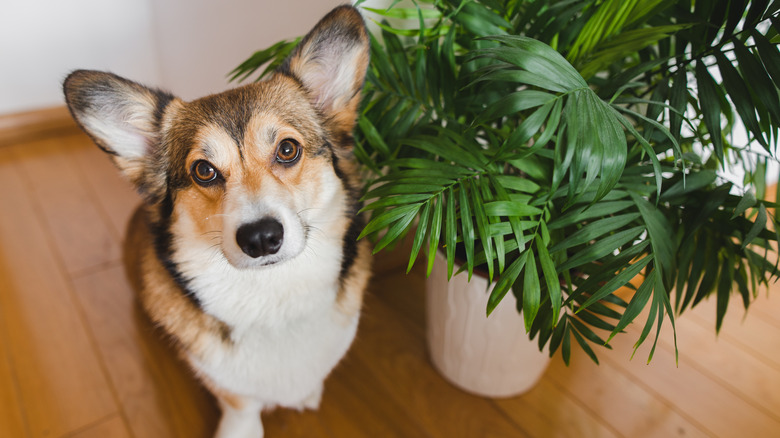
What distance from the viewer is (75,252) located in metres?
2.08

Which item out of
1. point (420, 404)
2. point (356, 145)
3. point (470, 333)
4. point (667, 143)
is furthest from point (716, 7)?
point (420, 404)

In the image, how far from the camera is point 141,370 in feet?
5.29

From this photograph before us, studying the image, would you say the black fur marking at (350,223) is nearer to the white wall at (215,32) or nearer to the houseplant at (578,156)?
Result: the houseplant at (578,156)

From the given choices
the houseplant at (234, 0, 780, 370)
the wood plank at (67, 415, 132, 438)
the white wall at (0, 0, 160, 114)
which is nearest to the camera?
the houseplant at (234, 0, 780, 370)

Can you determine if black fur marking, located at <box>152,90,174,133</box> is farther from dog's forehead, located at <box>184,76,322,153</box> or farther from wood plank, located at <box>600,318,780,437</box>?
wood plank, located at <box>600,318,780,437</box>

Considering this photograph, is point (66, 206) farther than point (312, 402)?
Yes

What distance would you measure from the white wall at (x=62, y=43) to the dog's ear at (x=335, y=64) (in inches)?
77.7

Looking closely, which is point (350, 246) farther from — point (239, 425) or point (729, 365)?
point (729, 365)

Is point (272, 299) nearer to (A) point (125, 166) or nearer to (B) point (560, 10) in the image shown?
(A) point (125, 166)

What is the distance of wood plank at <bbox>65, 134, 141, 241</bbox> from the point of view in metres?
2.30

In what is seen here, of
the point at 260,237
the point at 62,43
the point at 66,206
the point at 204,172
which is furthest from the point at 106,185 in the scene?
the point at 260,237

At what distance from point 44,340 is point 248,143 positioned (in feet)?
4.17

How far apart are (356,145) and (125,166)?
54 cm

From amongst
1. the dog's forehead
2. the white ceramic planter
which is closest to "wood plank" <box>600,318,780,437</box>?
the white ceramic planter
